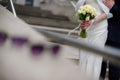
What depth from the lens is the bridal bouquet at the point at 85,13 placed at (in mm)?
4117

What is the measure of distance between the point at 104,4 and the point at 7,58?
275cm

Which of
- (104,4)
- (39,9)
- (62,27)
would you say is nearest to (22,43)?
(104,4)

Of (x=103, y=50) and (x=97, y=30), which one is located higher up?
(x=97, y=30)

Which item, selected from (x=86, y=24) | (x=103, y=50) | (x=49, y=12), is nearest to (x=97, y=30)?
(x=86, y=24)

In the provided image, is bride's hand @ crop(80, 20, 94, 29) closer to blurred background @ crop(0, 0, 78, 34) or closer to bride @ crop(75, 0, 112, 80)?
bride @ crop(75, 0, 112, 80)

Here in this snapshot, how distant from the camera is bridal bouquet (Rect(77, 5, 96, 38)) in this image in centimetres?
412

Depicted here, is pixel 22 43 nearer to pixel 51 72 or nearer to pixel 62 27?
pixel 51 72

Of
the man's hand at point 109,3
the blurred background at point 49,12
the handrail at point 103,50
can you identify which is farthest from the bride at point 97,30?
the handrail at point 103,50

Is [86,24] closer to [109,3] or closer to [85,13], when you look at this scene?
[85,13]

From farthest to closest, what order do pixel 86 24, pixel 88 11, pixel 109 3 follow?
pixel 109 3, pixel 86 24, pixel 88 11

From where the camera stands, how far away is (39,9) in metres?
7.95

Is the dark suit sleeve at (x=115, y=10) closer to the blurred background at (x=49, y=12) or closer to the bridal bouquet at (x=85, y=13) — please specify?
the bridal bouquet at (x=85, y=13)

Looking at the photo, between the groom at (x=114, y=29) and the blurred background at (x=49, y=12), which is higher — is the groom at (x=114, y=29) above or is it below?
below

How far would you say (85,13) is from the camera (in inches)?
163
